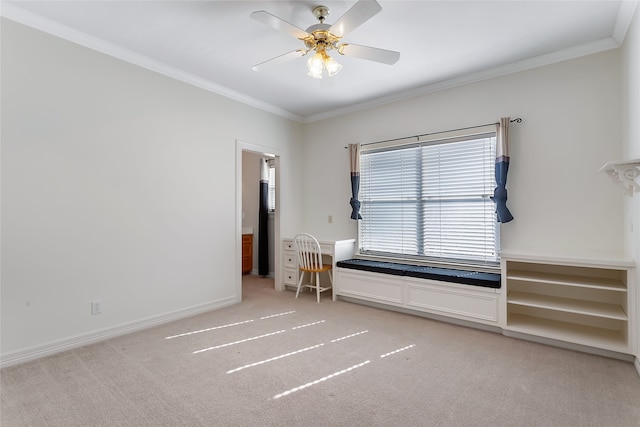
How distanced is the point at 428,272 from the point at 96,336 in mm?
3213

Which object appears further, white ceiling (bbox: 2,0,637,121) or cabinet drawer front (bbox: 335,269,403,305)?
cabinet drawer front (bbox: 335,269,403,305)

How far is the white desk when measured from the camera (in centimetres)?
420

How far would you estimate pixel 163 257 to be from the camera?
3312 mm

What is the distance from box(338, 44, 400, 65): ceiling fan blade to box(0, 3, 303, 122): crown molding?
194 centimetres

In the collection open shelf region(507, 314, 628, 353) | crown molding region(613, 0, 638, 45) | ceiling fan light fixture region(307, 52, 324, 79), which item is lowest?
open shelf region(507, 314, 628, 353)

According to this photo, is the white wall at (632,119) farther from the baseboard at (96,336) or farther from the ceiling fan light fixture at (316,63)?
the baseboard at (96,336)

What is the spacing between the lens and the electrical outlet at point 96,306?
2807 millimetres

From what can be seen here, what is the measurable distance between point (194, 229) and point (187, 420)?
2.20m

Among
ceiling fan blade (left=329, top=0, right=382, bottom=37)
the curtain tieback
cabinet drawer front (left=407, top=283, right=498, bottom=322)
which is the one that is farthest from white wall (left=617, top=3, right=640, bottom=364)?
the curtain tieback

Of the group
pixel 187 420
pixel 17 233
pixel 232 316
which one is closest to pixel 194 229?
pixel 232 316

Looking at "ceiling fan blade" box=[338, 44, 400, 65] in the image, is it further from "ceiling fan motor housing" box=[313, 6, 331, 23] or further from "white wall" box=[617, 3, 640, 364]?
"white wall" box=[617, 3, 640, 364]

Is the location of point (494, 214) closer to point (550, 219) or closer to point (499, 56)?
point (550, 219)

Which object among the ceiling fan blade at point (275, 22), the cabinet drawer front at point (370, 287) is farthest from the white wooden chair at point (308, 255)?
the ceiling fan blade at point (275, 22)

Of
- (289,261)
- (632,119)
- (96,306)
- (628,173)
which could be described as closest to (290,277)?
(289,261)
